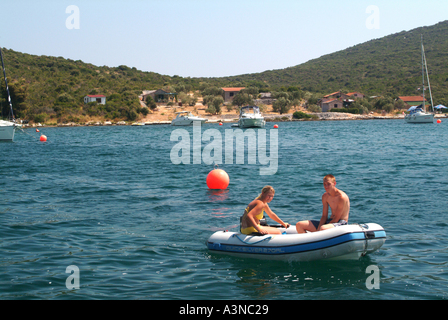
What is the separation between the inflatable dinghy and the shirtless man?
313 millimetres

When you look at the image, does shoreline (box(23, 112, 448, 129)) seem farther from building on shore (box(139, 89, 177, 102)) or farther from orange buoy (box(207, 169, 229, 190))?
orange buoy (box(207, 169, 229, 190))

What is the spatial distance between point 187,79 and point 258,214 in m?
119

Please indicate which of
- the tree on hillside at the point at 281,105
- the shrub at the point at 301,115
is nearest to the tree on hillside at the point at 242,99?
the tree on hillside at the point at 281,105

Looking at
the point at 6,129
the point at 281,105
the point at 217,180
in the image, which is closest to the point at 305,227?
the point at 217,180

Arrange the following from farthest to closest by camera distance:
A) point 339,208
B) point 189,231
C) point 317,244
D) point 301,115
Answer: point 301,115 → point 189,231 → point 339,208 → point 317,244

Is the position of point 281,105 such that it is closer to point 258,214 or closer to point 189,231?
point 189,231

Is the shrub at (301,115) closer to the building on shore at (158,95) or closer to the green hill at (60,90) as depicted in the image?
the building on shore at (158,95)

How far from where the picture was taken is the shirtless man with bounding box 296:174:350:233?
7684 mm

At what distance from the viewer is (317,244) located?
742 cm

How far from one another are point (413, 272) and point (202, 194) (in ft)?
26.7

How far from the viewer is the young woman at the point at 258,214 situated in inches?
311

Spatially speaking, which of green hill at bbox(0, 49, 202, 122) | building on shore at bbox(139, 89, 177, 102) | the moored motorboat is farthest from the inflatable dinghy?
building on shore at bbox(139, 89, 177, 102)
